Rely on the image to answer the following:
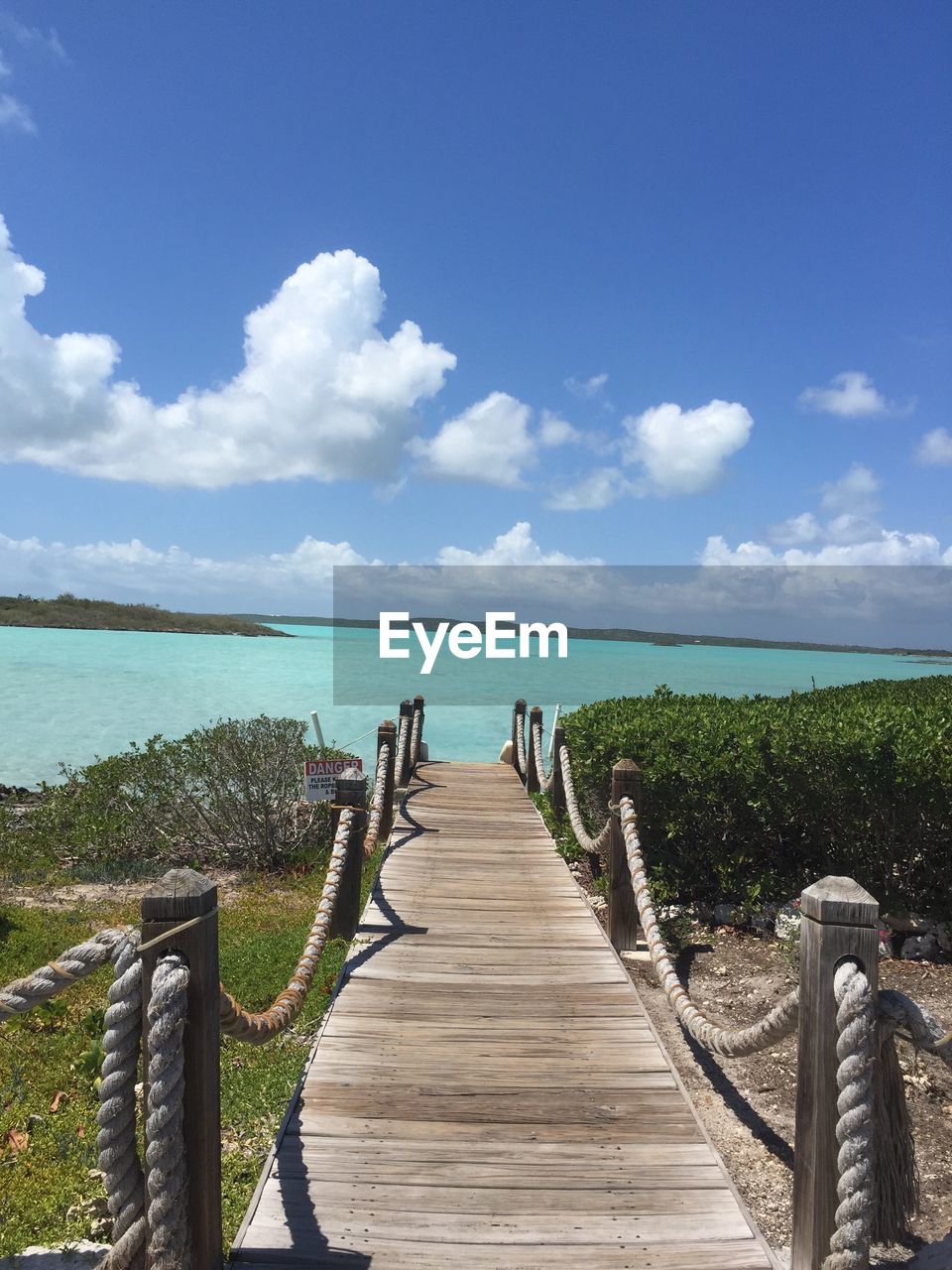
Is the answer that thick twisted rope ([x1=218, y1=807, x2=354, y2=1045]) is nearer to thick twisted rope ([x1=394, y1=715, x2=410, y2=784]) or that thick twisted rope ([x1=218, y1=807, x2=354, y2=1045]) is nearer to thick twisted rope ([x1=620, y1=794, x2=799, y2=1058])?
thick twisted rope ([x1=620, y1=794, x2=799, y2=1058])

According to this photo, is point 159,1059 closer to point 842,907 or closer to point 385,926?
point 842,907

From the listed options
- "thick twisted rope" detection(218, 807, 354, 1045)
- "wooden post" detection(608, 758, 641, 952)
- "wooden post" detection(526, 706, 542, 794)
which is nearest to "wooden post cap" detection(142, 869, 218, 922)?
"thick twisted rope" detection(218, 807, 354, 1045)

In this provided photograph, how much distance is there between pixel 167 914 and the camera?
236 centimetres

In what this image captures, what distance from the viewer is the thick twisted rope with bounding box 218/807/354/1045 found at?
2.77 metres

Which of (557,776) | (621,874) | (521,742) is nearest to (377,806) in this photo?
(621,874)

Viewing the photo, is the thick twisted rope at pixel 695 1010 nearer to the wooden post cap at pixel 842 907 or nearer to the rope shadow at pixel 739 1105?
the wooden post cap at pixel 842 907

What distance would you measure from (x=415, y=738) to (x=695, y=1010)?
35.6ft

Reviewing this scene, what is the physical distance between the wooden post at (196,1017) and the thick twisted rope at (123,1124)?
0.15 feet

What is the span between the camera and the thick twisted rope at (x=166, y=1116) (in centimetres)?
222

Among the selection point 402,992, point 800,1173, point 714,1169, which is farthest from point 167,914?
point 402,992

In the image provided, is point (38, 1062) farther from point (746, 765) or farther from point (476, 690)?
point (476, 690)

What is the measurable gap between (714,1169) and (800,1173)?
3.34 feet

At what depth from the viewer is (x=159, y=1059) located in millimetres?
2246

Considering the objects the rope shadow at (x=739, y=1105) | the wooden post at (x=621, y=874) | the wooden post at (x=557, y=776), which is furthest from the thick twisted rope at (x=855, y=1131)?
the wooden post at (x=557, y=776)
